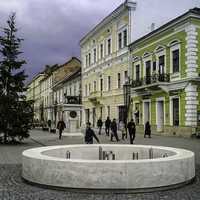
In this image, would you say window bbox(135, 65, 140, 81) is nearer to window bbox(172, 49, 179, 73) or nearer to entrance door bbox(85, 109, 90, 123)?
window bbox(172, 49, 179, 73)

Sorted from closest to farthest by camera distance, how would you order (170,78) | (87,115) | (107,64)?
(170,78) → (107,64) → (87,115)

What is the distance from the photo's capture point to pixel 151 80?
32.1 metres

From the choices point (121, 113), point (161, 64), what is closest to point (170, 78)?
point (161, 64)

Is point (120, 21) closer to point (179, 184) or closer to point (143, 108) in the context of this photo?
point (143, 108)

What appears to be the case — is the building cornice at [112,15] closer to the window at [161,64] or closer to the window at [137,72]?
the window at [137,72]

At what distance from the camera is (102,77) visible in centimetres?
4594

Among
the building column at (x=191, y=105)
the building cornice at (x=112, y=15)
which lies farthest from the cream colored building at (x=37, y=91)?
the building column at (x=191, y=105)

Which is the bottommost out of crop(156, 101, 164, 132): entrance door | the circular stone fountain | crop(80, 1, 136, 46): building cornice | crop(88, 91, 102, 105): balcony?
the circular stone fountain

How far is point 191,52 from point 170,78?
3282mm

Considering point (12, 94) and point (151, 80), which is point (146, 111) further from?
point (12, 94)

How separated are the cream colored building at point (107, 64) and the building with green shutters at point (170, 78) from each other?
3549 millimetres

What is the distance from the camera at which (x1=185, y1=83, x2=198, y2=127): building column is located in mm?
27812

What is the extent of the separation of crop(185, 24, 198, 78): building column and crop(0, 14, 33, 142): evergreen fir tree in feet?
40.0

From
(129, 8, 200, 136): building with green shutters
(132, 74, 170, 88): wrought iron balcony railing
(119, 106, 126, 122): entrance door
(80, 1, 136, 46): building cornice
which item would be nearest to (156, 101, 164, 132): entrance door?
(129, 8, 200, 136): building with green shutters
